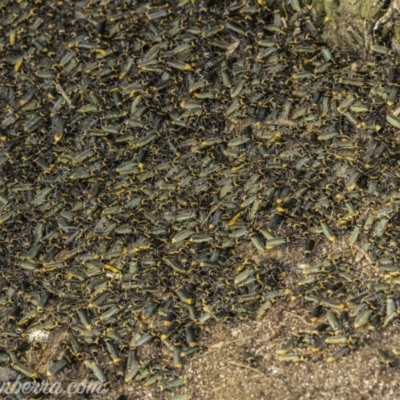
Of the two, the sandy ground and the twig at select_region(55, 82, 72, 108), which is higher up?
the twig at select_region(55, 82, 72, 108)

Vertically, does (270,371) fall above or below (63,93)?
below

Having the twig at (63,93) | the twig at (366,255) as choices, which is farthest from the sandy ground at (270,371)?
the twig at (63,93)

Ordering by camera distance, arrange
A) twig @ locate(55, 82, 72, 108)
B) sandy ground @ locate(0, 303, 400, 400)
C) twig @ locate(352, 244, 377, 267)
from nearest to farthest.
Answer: sandy ground @ locate(0, 303, 400, 400) → twig @ locate(352, 244, 377, 267) → twig @ locate(55, 82, 72, 108)

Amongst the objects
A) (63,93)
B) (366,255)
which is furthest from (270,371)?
(63,93)

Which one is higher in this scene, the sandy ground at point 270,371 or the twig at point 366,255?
the twig at point 366,255

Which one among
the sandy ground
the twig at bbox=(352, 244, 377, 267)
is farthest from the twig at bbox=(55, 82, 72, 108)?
the twig at bbox=(352, 244, 377, 267)

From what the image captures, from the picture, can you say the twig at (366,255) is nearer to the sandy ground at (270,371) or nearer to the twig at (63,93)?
the sandy ground at (270,371)

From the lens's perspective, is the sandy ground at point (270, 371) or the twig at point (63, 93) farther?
the twig at point (63, 93)

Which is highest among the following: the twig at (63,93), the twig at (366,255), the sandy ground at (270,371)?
the twig at (63,93)

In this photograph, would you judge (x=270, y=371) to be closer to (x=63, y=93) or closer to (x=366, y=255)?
(x=366, y=255)

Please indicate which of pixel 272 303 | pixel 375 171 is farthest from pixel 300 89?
pixel 272 303

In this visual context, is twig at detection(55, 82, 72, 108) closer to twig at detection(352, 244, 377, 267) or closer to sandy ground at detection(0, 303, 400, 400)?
sandy ground at detection(0, 303, 400, 400)
